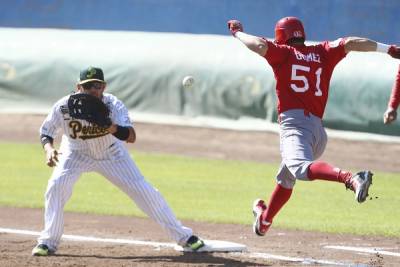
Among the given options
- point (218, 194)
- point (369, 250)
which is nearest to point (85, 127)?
point (369, 250)

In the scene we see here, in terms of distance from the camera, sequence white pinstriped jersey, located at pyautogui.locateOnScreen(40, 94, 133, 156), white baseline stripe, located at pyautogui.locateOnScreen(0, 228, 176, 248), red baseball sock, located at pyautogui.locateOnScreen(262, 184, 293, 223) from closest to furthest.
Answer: white pinstriped jersey, located at pyautogui.locateOnScreen(40, 94, 133, 156), red baseball sock, located at pyautogui.locateOnScreen(262, 184, 293, 223), white baseline stripe, located at pyautogui.locateOnScreen(0, 228, 176, 248)

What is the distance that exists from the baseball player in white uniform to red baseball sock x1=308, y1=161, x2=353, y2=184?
4.53 ft

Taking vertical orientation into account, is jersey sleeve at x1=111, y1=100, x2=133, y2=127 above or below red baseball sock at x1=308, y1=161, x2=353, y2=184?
above

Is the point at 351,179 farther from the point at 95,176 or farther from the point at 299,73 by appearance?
the point at 95,176

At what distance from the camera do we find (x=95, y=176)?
1312cm

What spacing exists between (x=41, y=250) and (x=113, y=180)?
0.79m

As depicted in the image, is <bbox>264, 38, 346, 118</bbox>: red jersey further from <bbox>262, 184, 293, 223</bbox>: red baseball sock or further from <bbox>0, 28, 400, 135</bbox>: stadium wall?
<bbox>0, 28, 400, 135</bbox>: stadium wall

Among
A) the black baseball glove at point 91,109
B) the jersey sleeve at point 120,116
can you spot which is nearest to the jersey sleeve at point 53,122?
the black baseball glove at point 91,109

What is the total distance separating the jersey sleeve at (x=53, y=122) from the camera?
762 cm

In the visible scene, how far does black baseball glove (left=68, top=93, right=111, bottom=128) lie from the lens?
24.0 ft

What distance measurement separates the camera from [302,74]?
23.9ft

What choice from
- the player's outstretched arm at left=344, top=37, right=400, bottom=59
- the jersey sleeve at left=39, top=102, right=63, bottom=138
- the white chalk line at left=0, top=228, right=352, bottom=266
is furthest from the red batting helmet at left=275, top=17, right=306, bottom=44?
the jersey sleeve at left=39, top=102, right=63, bottom=138

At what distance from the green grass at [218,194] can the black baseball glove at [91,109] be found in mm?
2754

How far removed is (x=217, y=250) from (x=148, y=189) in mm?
783
